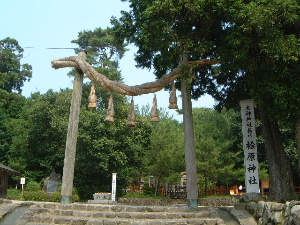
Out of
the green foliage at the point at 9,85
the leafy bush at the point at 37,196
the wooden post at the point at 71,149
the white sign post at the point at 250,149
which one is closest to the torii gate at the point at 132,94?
the wooden post at the point at 71,149

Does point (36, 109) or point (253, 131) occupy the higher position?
point (36, 109)

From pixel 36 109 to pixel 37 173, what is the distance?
17.9 ft

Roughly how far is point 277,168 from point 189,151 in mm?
2724

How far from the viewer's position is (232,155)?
23.4 m

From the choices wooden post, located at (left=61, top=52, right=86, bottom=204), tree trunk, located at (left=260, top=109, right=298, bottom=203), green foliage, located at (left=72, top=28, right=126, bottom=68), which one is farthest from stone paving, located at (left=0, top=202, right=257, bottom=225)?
green foliage, located at (left=72, top=28, right=126, bottom=68)

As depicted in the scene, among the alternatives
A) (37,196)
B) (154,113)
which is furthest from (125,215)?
(37,196)

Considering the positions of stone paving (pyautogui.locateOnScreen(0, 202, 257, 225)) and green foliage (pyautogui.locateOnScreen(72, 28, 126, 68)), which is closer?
stone paving (pyautogui.locateOnScreen(0, 202, 257, 225))

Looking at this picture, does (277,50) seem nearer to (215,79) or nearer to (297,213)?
(297,213)

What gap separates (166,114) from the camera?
1419 inches

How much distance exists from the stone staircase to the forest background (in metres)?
3.04

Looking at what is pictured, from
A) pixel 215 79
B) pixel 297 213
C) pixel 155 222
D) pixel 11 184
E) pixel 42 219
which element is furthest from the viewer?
pixel 11 184

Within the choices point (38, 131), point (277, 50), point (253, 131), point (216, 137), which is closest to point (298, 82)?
point (277, 50)

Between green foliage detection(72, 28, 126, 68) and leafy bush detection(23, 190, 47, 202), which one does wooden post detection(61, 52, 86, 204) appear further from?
green foliage detection(72, 28, 126, 68)

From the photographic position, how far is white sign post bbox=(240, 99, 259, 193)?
9703 mm
